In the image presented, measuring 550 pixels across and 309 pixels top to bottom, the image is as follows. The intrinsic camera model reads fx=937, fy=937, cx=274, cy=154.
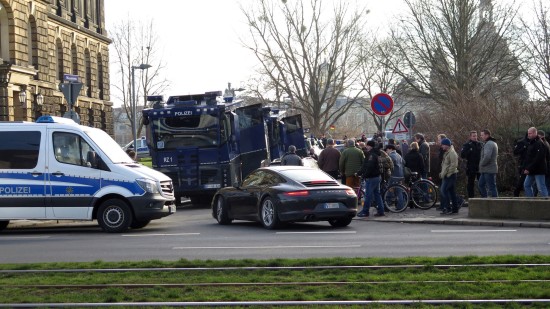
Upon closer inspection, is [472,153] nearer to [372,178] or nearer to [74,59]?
[372,178]

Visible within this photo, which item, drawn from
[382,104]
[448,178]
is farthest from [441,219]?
[382,104]

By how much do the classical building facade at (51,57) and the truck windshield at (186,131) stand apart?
14.1 metres

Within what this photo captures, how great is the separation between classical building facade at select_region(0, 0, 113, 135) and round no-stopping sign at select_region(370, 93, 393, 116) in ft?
64.8

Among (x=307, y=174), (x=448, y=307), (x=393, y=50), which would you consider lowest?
(x=448, y=307)

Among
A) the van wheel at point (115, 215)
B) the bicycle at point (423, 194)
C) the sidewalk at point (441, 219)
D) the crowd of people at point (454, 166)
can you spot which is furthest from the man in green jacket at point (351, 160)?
the van wheel at point (115, 215)

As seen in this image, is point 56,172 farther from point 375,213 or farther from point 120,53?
point 120,53

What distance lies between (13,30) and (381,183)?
25453 millimetres

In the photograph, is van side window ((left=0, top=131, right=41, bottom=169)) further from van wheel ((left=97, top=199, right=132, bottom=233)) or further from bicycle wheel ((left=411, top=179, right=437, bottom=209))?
bicycle wheel ((left=411, top=179, right=437, bottom=209))

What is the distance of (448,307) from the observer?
8.98m

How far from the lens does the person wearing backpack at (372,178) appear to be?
21.3 meters

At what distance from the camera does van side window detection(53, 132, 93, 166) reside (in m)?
19.2

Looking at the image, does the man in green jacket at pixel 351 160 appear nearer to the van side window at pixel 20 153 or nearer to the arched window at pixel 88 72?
the van side window at pixel 20 153

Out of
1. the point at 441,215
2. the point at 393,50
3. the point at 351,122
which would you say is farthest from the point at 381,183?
the point at 351,122

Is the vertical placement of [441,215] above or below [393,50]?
below
